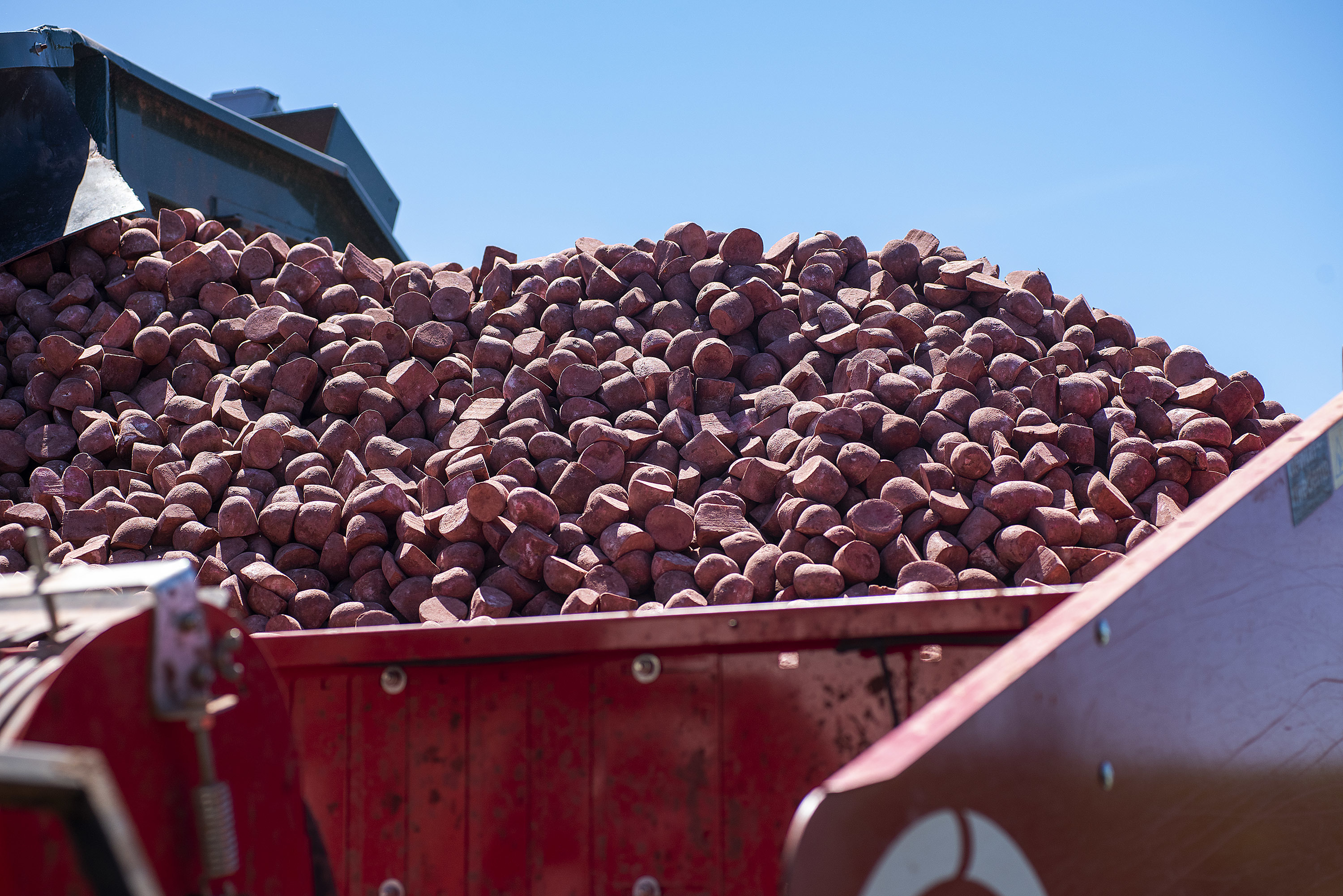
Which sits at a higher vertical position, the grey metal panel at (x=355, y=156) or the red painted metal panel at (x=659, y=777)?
the grey metal panel at (x=355, y=156)

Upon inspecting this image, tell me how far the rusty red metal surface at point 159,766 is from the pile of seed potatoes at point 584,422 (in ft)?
7.60

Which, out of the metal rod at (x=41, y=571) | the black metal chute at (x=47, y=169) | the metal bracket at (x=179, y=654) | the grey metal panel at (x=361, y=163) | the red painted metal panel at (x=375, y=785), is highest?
the grey metal panel at (x=361, y=163)

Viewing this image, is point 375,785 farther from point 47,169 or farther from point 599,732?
point 47,169

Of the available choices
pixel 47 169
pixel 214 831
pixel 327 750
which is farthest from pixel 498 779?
pixel 47 169

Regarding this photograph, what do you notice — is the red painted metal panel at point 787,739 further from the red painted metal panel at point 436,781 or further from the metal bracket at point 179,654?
the metal bracket at point 179,654

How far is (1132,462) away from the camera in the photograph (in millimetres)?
4266

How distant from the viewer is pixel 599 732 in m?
1.83

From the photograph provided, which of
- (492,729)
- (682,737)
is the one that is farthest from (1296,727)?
(492,729)

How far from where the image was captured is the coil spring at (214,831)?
112 cm

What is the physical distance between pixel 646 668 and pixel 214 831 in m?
0.84

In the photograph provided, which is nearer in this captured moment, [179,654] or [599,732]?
[179,654]

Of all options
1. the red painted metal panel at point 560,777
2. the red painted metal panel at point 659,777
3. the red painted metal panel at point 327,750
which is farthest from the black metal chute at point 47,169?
the red painted metal panel at point 659,777

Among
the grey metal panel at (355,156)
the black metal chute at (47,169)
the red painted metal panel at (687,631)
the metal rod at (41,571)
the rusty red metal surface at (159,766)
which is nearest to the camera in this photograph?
the rusty red metal surface at (159,766)

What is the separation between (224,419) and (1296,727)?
4.37 m
